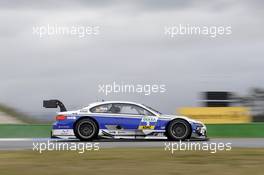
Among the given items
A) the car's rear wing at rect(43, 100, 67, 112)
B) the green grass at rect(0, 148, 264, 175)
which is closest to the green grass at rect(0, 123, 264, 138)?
the car's rear wing at rect(43, 100, 67, 112)

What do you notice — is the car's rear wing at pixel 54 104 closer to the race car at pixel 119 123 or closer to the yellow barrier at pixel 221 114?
the race car at pixel 119 123

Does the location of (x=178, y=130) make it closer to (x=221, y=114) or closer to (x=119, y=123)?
(x=119, y=123)

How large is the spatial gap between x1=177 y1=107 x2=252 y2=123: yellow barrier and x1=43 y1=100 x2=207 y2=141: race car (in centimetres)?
429

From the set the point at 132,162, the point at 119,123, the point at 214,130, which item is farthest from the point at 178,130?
the point at 132,162

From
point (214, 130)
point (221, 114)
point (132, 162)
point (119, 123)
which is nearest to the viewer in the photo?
point (132, 162)

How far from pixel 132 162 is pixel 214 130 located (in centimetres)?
964

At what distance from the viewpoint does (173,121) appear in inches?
630

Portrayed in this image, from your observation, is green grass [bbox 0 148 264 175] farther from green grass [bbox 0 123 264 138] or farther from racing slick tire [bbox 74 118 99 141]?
green grass [bbox 0 123 264 138]

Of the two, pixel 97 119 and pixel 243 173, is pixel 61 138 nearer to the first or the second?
pixel 97 119

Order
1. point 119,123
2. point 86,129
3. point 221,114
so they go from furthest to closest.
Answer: point 221,114 < point 119,123 < point 86,129

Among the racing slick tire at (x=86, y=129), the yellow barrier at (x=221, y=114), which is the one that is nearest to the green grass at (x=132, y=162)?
the racing slick tire at (x=86, y=129)

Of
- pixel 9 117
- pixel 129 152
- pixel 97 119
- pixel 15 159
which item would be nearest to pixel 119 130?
pixel 97 119

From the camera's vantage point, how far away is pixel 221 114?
68.8 ft

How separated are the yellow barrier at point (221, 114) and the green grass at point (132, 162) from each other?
300 inches
